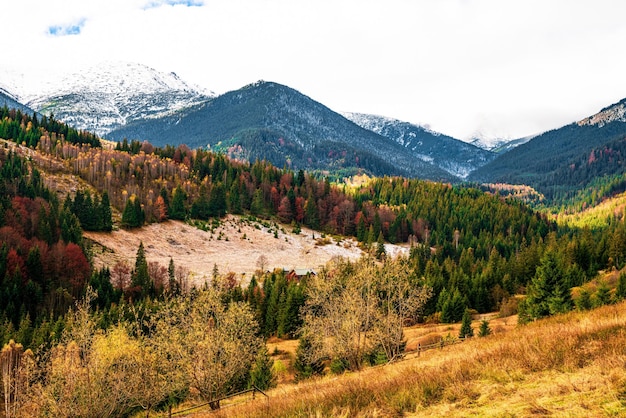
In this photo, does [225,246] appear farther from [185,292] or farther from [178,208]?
[185,292]

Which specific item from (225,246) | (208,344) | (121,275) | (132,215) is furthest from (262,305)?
(132,215)

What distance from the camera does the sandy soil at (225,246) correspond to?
401ft

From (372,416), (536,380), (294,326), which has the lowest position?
(294,326)

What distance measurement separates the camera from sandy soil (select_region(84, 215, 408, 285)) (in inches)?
4811

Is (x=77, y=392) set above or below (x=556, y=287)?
below

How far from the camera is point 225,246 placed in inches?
5728

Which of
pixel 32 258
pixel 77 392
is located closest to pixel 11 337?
pixel 32 258

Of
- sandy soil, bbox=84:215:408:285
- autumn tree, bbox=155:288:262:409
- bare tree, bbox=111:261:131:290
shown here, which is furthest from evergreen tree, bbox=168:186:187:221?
autumn tree, bbox=155:288:262:409

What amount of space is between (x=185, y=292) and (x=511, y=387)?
66.9m

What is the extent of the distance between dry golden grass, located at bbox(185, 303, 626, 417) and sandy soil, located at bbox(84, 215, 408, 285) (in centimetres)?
10036

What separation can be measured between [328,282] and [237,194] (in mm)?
143871

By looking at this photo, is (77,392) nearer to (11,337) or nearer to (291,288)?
(11,337)

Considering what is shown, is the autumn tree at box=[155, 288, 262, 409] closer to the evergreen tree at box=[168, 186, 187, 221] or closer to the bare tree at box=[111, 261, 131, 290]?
the bare tree at box=[111, 261, 131, 290]

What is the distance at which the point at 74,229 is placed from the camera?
110 m
